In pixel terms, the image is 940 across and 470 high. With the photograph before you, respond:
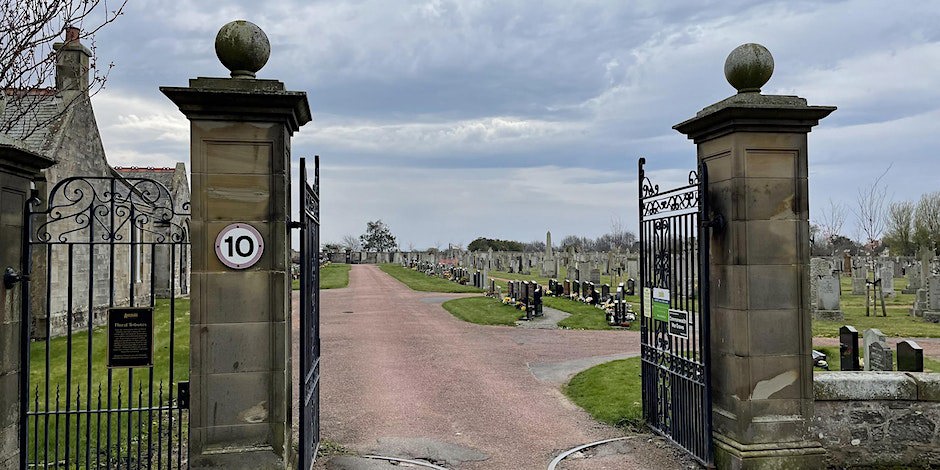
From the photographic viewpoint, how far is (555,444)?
7949 millimetres

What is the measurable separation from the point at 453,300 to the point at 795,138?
859 inches

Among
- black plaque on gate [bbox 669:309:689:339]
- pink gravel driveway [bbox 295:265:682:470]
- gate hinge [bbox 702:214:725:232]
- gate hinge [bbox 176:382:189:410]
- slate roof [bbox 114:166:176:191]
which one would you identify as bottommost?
pink gravel driveway [bbox 295:265:682:470]

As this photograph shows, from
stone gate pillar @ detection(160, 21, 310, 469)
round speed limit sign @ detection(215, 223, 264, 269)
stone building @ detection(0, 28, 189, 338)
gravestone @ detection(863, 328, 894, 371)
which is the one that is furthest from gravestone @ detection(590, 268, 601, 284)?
round speed limit sign @ detection(215, 223, 264, 269)

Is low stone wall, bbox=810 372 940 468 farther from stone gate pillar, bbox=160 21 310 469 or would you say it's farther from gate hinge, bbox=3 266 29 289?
gate hinge, bbox=3 266 29 289

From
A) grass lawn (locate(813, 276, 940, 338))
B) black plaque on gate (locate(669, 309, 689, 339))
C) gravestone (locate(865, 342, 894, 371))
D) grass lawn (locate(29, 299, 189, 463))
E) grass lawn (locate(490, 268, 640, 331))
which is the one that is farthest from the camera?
grass lawn (locate(490, 268, 640, 331))

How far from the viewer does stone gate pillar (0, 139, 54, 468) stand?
5.60m

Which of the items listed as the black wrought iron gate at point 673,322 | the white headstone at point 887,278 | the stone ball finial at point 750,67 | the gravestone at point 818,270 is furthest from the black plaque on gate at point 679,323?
the white headstone at point 887,278

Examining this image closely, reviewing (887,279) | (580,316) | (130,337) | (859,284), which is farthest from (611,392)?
(859,284)

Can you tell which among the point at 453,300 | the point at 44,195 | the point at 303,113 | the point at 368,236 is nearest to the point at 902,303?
the point at 453,300

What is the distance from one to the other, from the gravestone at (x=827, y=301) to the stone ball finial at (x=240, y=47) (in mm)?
20061

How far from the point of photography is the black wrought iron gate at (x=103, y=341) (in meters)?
5.54

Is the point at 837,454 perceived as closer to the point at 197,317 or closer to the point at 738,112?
the point at 738,112

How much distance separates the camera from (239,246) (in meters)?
5.43

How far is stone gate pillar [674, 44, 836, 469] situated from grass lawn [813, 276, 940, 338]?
13.0 m
